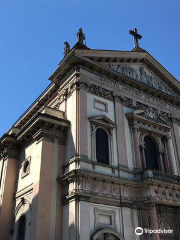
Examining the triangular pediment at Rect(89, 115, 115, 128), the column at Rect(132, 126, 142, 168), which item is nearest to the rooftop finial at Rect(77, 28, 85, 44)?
the triangular pediment at Rect(89, 115, 115, 128)

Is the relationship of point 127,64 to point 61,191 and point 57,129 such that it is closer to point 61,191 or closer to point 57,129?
point 57,129

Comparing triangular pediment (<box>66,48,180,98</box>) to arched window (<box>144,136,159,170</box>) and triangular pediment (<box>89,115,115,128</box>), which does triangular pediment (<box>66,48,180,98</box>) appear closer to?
triangular pediment (<box>89,115,115,128</box>)

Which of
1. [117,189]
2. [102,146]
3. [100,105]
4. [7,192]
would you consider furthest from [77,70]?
[7,192]

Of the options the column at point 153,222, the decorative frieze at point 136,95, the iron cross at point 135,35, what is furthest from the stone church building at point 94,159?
the iron cross at point 135,35

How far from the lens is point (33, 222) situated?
1565cm

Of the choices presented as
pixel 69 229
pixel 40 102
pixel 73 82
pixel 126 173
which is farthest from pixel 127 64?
pixel 69 229

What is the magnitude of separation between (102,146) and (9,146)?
7.36 m

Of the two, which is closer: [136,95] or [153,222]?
[153,222]

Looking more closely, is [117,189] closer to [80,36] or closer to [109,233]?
[109,233]

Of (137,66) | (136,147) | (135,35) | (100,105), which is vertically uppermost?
(135,35)

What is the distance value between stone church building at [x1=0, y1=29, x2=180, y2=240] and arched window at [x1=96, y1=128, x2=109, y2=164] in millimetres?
71

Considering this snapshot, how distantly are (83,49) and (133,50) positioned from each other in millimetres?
6586

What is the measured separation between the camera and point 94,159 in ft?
57.9

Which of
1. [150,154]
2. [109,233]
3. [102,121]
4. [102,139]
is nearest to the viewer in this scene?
[109,233]
